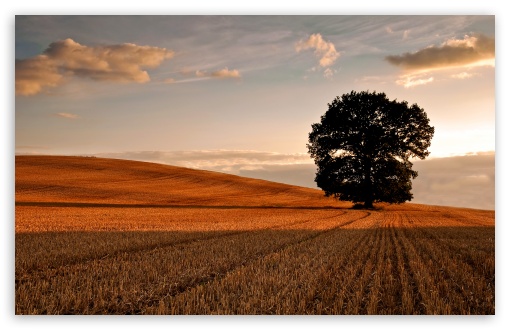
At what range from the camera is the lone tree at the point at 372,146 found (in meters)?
31.3

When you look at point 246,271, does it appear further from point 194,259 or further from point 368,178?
point 368,178

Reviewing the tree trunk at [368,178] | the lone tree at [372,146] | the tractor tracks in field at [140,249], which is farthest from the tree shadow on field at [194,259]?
the lone tree at [372,146]

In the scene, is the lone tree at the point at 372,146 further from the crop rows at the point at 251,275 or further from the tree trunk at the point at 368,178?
the crop rows at the point at 251,275

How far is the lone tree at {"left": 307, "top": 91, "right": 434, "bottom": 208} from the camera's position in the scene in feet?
103

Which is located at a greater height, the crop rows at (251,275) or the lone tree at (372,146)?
the lone tree at (372,146)

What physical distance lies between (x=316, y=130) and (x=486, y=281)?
89.4 ft

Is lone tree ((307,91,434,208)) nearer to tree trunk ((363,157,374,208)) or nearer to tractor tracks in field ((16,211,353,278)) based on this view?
tree trunk ((363,157,374,208))

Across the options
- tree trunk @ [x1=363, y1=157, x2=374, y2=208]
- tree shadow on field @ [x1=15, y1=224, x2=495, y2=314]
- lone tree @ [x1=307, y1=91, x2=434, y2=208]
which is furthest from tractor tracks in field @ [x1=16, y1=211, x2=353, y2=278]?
lone tree @ [x1=307, y1=91, x2=434, y2=208]

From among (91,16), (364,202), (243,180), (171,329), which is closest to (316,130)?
(364,202)

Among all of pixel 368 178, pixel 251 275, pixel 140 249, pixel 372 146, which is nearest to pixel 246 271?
pixel 251 275

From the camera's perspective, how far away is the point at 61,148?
9867 mm

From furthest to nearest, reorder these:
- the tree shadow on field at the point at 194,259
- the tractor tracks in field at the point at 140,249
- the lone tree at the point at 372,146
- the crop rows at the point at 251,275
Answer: the lone tree at the point at 372,146 < the tractor tracks in field at the point at 140,249 < the tree shadow on field at the point at 194,259 < the crop rows at the point at 251,275

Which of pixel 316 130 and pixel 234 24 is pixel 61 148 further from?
pixel 316 130

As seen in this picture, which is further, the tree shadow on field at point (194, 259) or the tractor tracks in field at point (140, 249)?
the tractor tracks in field at point (140, 249)
